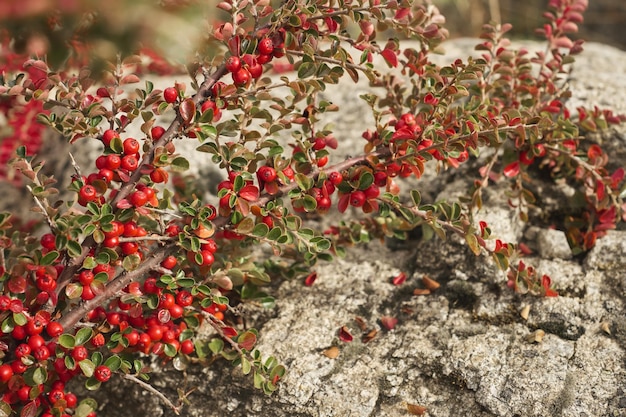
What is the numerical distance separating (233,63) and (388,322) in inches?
36.1

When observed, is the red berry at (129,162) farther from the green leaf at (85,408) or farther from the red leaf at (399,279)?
the red leaf at (399,279)

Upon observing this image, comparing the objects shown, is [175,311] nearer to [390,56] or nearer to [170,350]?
[170,350]

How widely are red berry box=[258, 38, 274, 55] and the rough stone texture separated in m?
0.82

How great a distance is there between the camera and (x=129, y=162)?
1.76 meters

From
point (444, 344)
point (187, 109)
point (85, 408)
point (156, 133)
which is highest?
point (187, 109)

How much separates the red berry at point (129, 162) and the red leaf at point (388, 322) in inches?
35.0

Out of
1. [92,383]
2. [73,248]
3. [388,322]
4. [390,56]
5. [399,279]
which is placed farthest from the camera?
[399,279]

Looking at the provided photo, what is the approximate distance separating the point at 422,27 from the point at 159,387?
1.38m

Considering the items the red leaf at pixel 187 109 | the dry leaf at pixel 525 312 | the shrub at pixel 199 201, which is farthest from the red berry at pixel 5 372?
the dry leaf at pixel 525 312

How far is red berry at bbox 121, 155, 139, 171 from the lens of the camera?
1.76 metres

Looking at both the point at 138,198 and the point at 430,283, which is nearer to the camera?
the point at 138,198

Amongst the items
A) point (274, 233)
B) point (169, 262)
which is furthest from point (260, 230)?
point (169, 262)

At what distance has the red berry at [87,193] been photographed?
5.68 feet

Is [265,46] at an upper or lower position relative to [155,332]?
upper
